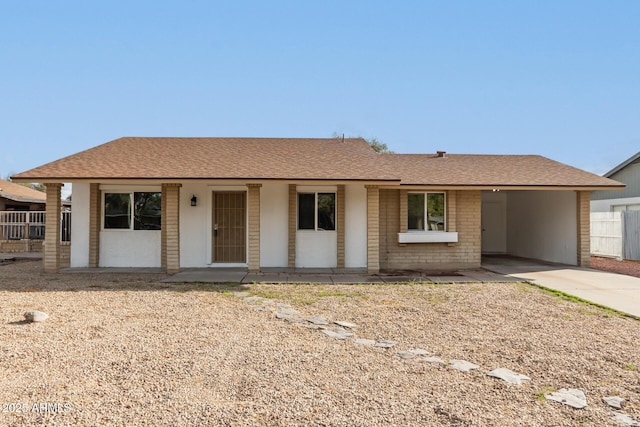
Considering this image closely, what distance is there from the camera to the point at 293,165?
12266 mm

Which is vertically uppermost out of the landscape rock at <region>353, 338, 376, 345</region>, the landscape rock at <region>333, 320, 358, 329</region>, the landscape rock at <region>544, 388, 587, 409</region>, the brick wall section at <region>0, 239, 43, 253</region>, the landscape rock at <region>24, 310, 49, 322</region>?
the brick wall section at <region>0, 239, 43, 253</region>

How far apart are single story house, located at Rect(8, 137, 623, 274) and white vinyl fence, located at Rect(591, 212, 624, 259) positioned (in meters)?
3.65

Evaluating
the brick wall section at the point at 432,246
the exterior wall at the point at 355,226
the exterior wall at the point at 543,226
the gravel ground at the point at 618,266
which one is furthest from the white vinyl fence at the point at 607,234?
the exterior wall at the point at 355,226

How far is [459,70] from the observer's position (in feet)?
59.7

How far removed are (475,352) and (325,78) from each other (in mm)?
17814

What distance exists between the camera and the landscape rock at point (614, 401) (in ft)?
11.9

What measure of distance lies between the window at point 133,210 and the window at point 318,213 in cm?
448

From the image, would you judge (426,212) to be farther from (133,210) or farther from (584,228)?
(133,210)

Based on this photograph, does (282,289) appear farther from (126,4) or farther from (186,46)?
(186,46)

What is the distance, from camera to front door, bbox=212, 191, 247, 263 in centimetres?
1260

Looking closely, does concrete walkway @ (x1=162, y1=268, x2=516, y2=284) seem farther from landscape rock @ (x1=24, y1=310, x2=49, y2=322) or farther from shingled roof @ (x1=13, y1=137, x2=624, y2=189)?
landscape rock @ (x1=24, y1=310, x2=49, y2=322)

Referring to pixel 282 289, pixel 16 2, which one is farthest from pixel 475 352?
pixel 16 2

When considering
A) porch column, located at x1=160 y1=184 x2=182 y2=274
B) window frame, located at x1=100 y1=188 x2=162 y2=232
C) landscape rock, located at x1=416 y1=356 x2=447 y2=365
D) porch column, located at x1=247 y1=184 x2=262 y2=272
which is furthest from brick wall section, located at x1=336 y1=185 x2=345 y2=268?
landscape rock, located at x1=416 y1=356 x2=447 y2=365

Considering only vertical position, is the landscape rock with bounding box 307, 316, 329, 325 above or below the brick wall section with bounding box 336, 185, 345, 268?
below
